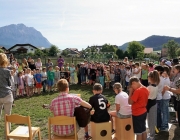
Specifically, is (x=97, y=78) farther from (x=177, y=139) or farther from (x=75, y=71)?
(x=177, y=139)

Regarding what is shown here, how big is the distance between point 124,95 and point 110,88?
802cm

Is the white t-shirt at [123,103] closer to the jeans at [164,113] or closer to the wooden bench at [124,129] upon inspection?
the wooden bench at [124,129]

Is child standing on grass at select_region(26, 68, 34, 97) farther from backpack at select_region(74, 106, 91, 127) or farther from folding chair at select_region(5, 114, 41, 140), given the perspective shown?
backpack at select_region(74, 106, 91, 127)

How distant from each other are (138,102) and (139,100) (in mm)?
50

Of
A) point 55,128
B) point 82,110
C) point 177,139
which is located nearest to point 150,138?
point 177,139

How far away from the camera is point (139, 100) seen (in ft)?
14.6

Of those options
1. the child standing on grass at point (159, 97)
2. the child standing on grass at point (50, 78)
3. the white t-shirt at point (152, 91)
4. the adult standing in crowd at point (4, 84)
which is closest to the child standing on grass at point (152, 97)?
the white t-shirt at point (152, 91)

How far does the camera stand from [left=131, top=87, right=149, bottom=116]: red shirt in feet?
14.3

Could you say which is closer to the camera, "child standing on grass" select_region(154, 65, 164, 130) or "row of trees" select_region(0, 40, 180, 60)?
"child standing on grass" select_region(154, 65, 164, 130)

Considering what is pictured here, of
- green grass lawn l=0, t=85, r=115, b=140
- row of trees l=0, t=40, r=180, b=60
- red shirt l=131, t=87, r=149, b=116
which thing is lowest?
green grass lawn l=0, t=85, r=115, b=140

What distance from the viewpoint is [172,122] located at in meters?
6.49

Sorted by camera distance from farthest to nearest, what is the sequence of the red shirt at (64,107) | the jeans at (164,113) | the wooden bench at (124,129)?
the jeans at (164,113) < the wooden bench at (124,129) < the red shirt at (64,107)

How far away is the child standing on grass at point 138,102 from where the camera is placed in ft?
14.4

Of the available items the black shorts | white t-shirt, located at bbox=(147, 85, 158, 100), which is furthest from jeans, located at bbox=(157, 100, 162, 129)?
the black shorts
